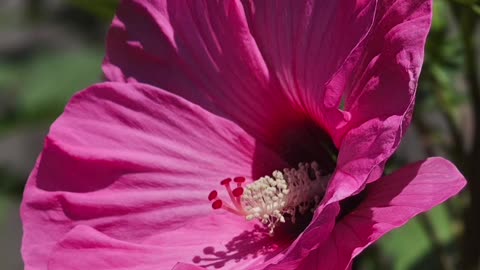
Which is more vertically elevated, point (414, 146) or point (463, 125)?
point (463, 125)

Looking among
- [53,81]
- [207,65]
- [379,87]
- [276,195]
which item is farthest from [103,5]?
[53,81]

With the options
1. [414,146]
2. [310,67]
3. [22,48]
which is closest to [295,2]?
[310,67]

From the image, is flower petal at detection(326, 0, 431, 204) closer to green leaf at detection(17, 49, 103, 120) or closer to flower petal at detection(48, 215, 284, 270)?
flower petal at detection(48, 215, 284, 270)

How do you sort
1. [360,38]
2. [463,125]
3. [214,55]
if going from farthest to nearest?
1. [463,125]
2. [214,55]
3. [360,38]

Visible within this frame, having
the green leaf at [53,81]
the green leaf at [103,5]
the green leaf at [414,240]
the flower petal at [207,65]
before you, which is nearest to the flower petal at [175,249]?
the flower petal at [207,65]

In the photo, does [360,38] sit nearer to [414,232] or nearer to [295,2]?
[295,2]

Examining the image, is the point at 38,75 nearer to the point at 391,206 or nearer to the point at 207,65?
the point at 207,65

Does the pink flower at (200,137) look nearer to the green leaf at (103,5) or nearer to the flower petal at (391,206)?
the flower petal at (391,206)
